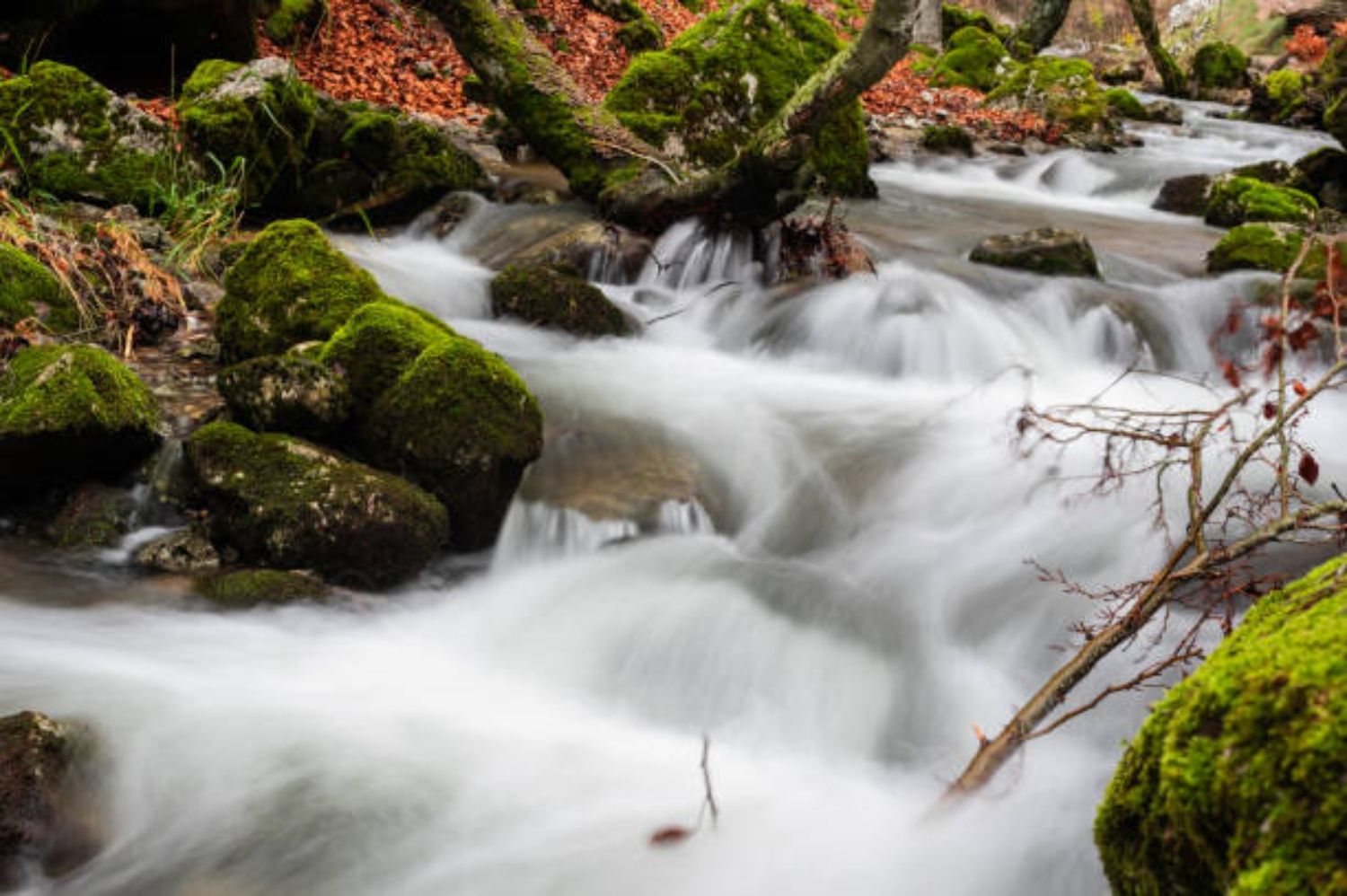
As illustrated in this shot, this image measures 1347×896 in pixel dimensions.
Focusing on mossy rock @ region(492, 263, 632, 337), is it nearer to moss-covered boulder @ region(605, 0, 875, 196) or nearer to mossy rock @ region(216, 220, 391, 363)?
mossy rock @ region(216, 220, 391, 363)

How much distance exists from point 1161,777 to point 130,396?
399 centimetres

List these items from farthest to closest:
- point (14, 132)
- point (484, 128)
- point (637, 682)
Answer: point (484, 128), point (14, 132), point (637, 682)

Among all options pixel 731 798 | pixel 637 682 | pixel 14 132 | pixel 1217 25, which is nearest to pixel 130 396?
pixel 637 682

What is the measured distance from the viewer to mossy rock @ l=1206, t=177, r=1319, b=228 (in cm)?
939

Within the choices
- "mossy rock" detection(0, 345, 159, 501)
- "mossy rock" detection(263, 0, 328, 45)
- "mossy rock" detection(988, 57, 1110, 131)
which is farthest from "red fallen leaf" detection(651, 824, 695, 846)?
"mossy rock" detection(988, 57, 1110, 131)

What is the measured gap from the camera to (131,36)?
8.52 meters

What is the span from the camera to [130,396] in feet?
13.0

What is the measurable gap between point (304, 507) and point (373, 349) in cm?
97

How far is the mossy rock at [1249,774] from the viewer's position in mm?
1109

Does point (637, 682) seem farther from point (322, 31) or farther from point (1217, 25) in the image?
point (1217, 25)

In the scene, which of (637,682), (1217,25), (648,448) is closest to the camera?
(637,682)

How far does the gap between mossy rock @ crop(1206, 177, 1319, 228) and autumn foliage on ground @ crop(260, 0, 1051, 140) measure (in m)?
4.87

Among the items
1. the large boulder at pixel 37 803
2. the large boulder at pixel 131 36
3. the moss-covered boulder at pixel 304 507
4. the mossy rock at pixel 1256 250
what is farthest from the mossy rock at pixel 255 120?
the mossy rock at pixel 1256 250

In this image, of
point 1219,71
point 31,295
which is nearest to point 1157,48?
point 1219,71
